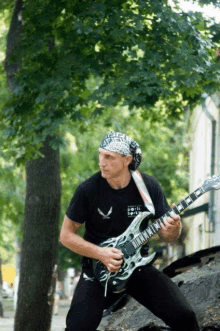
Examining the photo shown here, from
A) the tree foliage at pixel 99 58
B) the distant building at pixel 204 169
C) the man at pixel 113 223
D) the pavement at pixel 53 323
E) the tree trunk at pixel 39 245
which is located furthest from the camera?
the distant building at pixel 204 169

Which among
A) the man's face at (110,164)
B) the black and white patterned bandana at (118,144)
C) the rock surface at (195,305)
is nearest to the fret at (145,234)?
the man's face at (110,164)

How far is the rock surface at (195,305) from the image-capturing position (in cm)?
790

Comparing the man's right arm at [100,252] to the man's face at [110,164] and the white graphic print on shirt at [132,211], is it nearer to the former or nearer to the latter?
the white graphic print on shirt at [132,211]

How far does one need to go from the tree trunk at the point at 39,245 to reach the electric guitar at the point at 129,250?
6921 mm

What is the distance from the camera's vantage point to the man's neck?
17.8 ft

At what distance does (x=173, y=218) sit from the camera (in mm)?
5281

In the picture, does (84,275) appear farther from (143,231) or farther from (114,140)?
(114,140)

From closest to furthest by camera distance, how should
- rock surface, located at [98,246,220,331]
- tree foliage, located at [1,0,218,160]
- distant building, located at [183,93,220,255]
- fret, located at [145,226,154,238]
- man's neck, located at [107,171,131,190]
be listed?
A: fret, located at [145,226,154,238] < man's neck, located at [107,171,131,190] < rock surface, located at [98,246,220,331] < tree foliage, located at [1,0,218,160] < distant building, located at [183,93,220,255]

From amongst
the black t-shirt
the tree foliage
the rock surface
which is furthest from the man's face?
the tree foliage

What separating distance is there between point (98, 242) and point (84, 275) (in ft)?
0.80

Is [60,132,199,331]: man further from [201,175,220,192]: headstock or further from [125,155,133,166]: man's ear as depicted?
[201,175,220,192]: headstock

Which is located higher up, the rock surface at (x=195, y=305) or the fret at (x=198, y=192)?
the fret at (x=198, y=192)

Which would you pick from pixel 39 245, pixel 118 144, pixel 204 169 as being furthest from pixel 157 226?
pixel 204 169

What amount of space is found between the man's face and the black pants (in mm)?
656
